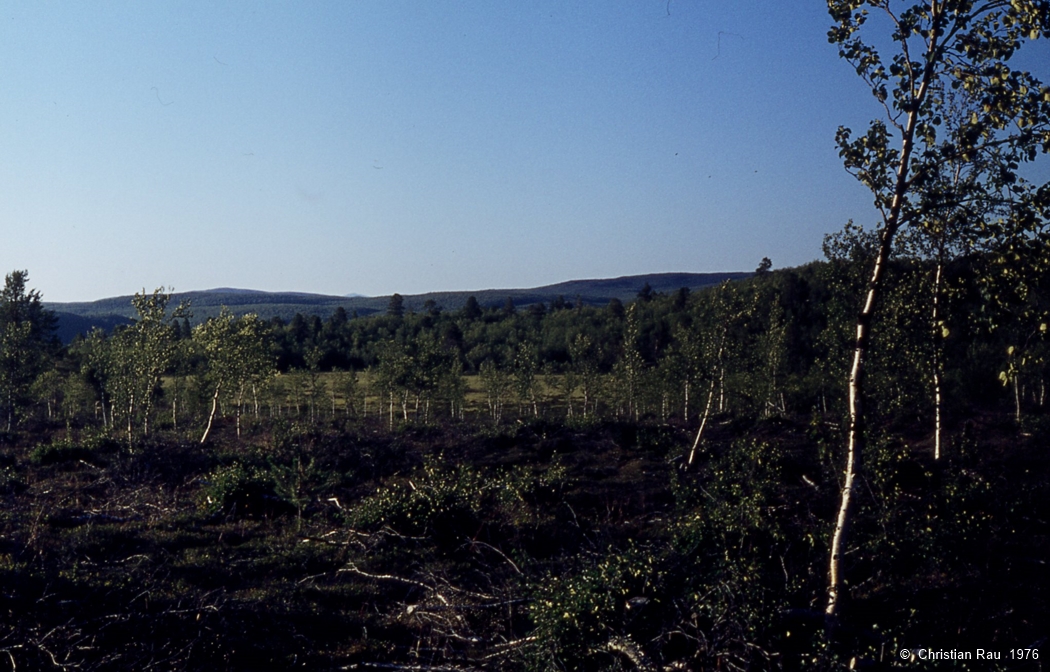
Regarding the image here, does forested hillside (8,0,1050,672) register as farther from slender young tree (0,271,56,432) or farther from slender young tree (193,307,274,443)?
slender young tree (0,271,56,432)

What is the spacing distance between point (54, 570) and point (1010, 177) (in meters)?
9.76

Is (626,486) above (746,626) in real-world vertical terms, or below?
below

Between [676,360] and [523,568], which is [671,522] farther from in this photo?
[676,360]

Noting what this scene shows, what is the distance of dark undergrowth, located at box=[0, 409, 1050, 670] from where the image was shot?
5.80 meters

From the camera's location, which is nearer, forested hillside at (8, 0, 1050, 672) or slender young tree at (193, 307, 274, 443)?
forested hillside at (8, 0, 1050, 672)

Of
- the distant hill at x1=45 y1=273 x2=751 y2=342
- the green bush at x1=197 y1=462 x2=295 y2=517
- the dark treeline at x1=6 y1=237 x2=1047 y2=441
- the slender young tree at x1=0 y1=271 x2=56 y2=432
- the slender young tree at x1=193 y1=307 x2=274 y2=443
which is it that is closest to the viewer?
the green bush at x1=197 y1=462 x2=295 y2=517

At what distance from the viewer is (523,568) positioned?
8.08 meters

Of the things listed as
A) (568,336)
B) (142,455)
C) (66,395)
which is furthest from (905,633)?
(568,336)

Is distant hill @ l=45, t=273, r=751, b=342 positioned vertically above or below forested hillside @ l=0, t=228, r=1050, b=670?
above

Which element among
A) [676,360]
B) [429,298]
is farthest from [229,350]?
[429,298]

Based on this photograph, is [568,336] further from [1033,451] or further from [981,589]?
[981,589]

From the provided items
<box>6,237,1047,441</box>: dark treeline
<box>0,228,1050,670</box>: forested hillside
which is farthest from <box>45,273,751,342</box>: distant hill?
<box>0,228,1050,670</box>: forested hillside

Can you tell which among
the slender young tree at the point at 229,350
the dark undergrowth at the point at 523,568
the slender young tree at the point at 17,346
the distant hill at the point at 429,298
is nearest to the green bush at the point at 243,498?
the dark undergrowth at the point at 523,568

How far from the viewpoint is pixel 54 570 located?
7547 millimetres
